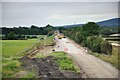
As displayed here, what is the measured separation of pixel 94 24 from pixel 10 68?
134 feet

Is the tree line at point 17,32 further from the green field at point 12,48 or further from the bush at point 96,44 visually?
the bush at point 96,44

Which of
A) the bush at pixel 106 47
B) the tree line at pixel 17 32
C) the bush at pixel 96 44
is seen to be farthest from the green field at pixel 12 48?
the tree line at pixel 17 32

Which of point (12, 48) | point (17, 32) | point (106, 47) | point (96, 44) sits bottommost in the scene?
point (12, 48)

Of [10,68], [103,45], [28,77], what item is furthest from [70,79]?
[103,45]

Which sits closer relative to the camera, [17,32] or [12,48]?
[12,48]

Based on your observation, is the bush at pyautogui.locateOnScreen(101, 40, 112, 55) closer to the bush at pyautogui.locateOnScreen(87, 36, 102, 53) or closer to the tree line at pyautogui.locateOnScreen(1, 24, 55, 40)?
the bush at pyautogui.locateOnScreen(87, 36, 102, 53)

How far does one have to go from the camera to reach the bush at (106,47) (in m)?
35.9

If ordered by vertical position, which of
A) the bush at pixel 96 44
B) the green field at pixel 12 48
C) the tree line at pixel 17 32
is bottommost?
the green field at pixel 12 48

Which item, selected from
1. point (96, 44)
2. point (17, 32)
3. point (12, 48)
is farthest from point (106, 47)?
point (17, 32)

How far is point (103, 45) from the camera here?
37.3 meters

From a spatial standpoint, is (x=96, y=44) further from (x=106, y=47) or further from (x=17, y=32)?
(x=17, y=32)

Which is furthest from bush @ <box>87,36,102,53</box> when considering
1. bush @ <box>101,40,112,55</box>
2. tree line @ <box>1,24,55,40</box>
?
tree line @ <box>1,24,55,40</box>

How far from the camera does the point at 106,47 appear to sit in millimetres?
36844

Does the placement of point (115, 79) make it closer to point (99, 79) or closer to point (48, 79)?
point (99, 79)
